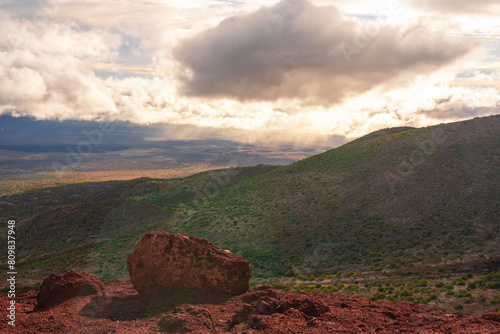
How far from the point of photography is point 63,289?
17031mm

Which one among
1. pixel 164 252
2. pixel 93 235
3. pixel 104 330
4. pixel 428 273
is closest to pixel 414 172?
pixel 428 273

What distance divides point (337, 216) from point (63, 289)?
34760 mm

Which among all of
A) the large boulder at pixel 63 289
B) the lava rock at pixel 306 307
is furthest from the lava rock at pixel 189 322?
the large boulder at pixel 63 289

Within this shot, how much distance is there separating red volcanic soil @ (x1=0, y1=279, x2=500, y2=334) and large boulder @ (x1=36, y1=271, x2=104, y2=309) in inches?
23.9

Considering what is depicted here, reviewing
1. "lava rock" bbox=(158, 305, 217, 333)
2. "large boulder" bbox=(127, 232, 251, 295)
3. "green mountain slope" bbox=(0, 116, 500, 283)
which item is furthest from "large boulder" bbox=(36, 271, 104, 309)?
"green mountain slope" bbox=(0, 116, 500, 283)

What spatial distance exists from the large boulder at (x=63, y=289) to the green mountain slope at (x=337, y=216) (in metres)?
18.1

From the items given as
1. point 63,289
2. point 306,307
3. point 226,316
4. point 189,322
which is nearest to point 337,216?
point 306,307

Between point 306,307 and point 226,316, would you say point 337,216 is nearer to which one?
point 306,307

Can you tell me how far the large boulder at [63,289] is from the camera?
54.6ft

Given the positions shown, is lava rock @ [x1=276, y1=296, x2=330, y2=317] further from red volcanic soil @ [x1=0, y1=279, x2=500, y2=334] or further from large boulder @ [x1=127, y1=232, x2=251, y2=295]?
large boulder @ [x1=127, y1=232, x2=251, y2=295]

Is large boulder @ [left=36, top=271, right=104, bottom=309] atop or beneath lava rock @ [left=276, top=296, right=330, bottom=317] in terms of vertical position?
beneath

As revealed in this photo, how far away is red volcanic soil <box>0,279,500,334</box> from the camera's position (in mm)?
12578

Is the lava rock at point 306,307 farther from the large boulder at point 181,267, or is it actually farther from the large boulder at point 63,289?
the large boulder at point 63,289

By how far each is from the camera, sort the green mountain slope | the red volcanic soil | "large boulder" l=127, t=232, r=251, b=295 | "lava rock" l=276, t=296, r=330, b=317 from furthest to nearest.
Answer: the green mountain slope → "large boulder" l=127, t=232, r=251, b=295 → "lava rock" l=276, t=296, r=330, b=317 → the red volcanic soil
